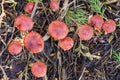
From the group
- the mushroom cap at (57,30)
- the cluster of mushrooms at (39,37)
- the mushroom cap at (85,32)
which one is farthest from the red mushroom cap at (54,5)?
the mushroom cap at (85,32)

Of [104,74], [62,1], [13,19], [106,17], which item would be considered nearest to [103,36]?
[106,17]

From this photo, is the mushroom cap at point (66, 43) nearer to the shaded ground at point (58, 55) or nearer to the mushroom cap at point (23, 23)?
the shaded ground at point (58, 55)

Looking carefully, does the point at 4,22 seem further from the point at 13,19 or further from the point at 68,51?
the point at 68,51

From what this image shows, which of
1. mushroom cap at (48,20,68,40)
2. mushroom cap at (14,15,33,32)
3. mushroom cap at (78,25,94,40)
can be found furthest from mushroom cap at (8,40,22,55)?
mushroom cap at (78,25,94,40)

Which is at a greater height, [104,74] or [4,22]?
[4,22]

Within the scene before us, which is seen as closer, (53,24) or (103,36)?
(53,24)

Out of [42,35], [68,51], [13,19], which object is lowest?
[68,51]
